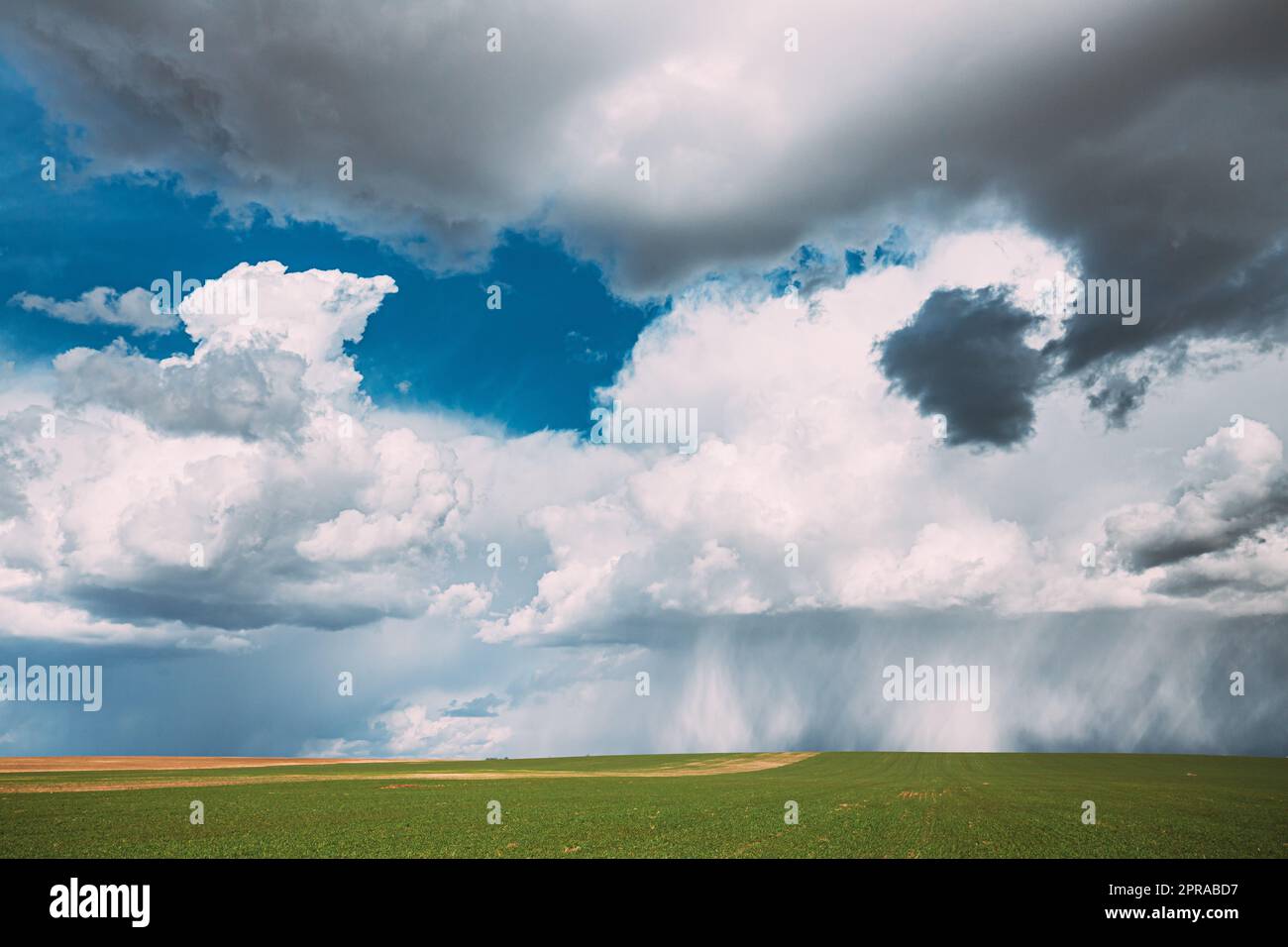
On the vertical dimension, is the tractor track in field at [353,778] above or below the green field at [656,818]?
below

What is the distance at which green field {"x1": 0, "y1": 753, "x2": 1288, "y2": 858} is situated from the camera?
126ft

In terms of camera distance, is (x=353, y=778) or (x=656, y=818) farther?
(x=353, y=778)

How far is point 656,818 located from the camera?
5138 centimetres

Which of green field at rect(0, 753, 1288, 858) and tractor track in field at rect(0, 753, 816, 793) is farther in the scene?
tractor track in field at rect(0, 753, 816, 793)

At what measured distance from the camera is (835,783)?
86750mm

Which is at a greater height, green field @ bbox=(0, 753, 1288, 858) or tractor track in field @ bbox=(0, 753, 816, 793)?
green field @ bbox=(0, 753, 1288, 858)

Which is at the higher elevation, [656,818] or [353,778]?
[656,818]

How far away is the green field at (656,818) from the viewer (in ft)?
126

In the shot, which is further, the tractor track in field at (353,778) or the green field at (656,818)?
the tractor track in field at (353,778)
